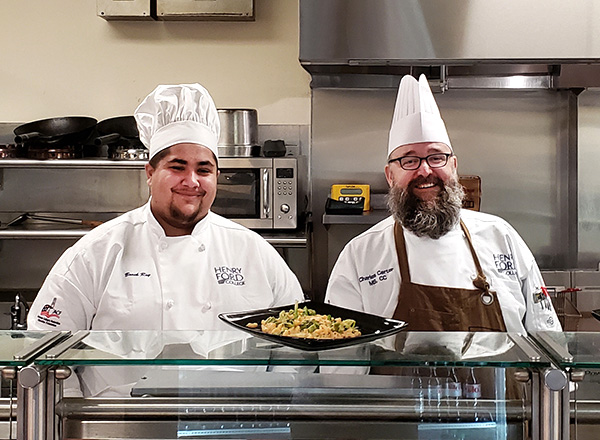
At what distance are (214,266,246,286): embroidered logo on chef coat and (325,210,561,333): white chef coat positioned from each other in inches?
14.1

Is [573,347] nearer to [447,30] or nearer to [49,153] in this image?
[447,30]

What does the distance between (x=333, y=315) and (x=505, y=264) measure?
2.94 feet

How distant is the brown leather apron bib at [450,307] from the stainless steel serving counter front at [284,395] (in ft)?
3.24

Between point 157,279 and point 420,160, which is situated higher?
point 420,160

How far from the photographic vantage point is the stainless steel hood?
127 inches

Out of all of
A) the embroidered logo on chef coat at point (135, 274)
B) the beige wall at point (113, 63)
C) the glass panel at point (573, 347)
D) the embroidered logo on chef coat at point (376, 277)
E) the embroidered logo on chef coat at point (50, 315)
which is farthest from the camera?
the beige wall at point (113, 63)

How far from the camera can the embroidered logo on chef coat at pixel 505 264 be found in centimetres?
238

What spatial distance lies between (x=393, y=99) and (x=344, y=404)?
2693mm

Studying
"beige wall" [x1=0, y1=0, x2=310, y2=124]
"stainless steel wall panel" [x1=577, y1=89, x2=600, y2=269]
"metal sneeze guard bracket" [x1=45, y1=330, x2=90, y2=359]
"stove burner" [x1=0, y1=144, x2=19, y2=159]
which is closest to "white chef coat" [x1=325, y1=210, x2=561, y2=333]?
"metal sneeze guard bracket" [x1=45, y1=330, x2=90, y2=359]

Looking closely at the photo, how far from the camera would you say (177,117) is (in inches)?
89.4

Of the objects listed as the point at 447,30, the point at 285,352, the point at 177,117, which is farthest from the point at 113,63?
the point at 285,352

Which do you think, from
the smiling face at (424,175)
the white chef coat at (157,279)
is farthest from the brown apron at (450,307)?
the white chef coat at (157,279)

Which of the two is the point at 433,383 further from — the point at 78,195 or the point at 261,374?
the point at 78,195

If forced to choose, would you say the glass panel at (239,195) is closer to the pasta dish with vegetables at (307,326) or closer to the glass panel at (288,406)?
the pasta dish with vegetables at (307,326)
